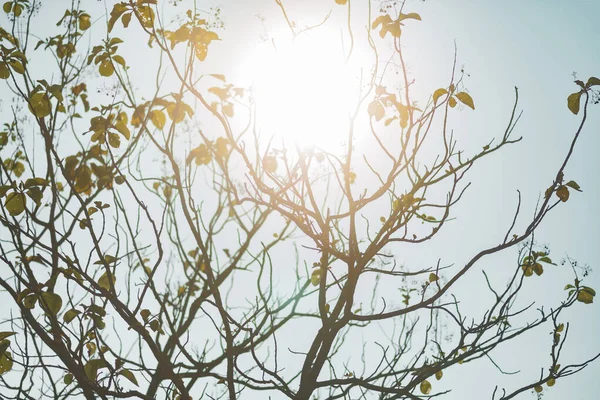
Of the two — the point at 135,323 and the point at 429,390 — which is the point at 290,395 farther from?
the point at 429,390

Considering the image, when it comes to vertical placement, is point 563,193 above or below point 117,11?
below

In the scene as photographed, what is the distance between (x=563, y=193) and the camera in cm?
306

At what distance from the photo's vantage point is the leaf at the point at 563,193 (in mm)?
3051

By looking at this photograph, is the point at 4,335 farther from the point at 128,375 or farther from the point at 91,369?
the point at 128,375

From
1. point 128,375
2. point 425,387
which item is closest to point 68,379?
point 128,375

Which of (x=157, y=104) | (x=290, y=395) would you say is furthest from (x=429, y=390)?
(x=157, y=104)

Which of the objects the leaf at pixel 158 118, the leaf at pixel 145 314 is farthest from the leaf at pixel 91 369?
the leaf at pixel 158 118

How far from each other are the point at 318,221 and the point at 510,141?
1.21 meters

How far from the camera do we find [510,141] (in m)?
Answer: 2.94

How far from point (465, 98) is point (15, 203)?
2590 mm

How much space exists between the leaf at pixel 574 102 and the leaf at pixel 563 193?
0.49 m

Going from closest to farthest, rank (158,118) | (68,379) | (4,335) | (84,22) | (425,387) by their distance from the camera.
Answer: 1. (4,335)
2. (158,118)
3. (68,379)
4. (425,387)
5. (84,22)

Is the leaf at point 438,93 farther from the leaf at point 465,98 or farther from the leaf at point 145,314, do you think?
the leaf at point 145,314

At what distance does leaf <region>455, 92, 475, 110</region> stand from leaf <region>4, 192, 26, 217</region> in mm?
2509
